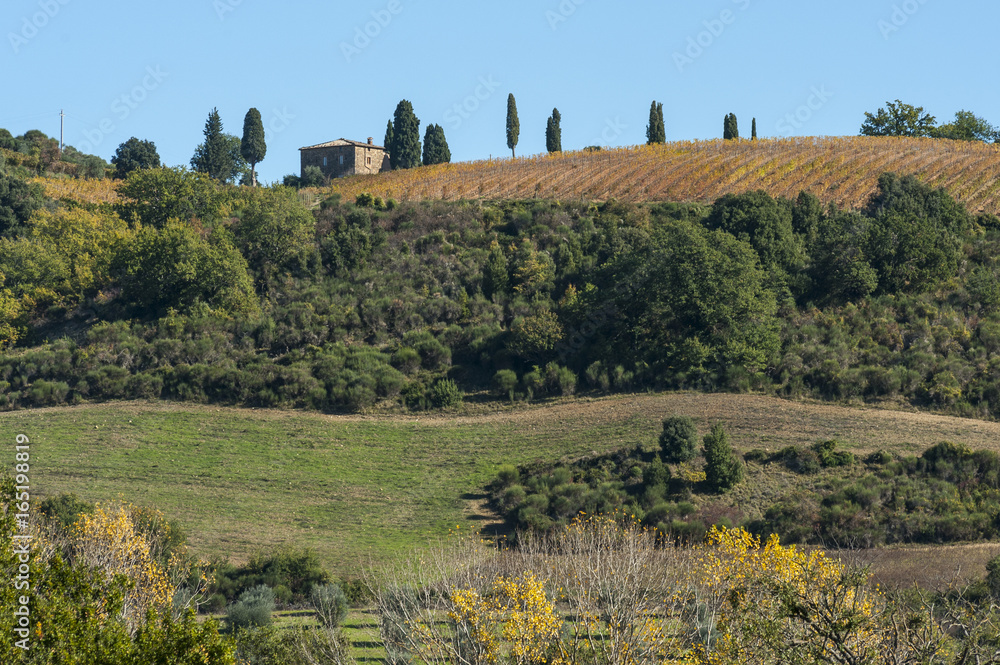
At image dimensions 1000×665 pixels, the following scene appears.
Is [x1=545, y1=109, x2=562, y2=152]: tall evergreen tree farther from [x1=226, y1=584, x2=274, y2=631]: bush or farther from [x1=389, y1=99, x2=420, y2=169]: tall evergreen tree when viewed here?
[x1=226, y1=584, x2=274, y2=631]: bush

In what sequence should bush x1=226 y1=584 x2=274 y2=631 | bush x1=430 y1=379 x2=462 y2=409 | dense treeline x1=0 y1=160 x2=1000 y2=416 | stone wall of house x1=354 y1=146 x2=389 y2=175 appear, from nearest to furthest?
bush x1=226 y1=584 x2=274 y2=631 < dense treeline x1=0 y1=160 x2=1000 y2=416 < bush x1=430 y1=379 x2=462 y2=409 < stone wall of house x1=354 y1=146 x2=389 y2=175

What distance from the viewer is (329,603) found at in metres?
25.0

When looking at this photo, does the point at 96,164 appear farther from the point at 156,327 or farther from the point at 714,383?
the point at 714,383

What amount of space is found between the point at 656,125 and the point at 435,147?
55.4ft

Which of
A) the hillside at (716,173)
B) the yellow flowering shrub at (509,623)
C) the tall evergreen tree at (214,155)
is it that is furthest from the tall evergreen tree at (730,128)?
the yellow flowering shrub at (509,623)

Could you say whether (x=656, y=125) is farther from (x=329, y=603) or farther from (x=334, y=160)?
(x=329, y=603)

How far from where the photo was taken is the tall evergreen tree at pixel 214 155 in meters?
85.4

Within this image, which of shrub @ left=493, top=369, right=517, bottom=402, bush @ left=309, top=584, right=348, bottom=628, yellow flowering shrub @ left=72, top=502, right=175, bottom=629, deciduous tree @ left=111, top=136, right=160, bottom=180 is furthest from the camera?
deciduous tree @ left=111, top=136, right=160, bottom=180

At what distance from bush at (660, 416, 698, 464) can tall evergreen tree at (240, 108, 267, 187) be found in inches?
2117

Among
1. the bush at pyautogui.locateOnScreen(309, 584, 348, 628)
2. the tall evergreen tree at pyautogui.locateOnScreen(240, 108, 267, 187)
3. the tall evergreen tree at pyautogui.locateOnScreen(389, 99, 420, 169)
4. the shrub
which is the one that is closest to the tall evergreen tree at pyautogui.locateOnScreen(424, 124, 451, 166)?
the tall evergreen tree at pyautogui.locateOnScreen(389, 99, 420, 169)

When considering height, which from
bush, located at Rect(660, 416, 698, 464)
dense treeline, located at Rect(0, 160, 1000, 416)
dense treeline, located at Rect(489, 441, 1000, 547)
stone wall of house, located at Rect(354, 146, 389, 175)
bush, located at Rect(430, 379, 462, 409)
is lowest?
dense treeline, located at Rect(489, 441, 1000, 547)

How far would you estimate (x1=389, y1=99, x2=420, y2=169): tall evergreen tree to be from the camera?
7762 cm

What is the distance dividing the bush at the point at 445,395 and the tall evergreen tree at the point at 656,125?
35.7m

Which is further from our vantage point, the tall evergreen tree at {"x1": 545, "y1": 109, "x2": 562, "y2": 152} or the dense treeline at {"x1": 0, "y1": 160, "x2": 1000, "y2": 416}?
the tall evergreen tree at {"x1": 545, "y1": 109, "x2": 562, "y2": 152}
